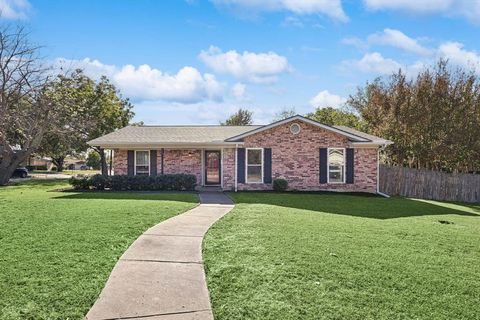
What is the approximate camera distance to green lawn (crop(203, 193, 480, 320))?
4.65 meters

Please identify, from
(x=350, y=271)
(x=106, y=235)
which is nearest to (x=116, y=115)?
(x=106, y=235)

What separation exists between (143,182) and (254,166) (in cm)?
543

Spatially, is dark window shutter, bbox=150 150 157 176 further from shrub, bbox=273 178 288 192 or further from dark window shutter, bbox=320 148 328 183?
dark window shutter, bbox=320 148 328 183

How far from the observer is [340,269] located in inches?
231

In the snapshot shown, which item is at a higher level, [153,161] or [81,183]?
[153,161]

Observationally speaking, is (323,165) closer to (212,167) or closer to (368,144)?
(368,144)

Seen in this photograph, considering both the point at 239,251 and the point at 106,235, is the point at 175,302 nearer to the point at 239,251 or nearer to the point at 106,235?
the point at 239,251

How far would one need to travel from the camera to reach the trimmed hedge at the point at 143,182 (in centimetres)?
1916

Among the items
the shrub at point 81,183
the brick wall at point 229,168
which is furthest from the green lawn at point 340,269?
the shrub at point 81,183

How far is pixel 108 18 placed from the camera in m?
14.0

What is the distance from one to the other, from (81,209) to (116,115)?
80.9 ft

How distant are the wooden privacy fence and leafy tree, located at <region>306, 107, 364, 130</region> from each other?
1856 centimetres

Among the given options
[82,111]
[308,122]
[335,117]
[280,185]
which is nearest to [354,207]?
[280,185]

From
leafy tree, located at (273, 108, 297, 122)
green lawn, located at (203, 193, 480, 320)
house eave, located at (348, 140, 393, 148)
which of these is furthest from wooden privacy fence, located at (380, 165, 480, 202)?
leafy tree, located at (273, 108, 297, 122)
